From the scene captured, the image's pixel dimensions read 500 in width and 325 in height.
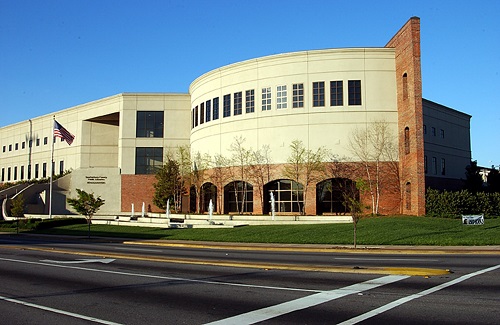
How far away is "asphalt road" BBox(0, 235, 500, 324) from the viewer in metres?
8.11

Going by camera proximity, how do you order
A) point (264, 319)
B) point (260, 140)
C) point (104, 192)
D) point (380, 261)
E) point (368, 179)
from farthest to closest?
point (104, 192)
point (260, 140)
point (368, 179)
point (380, 261)
point (264, 319)

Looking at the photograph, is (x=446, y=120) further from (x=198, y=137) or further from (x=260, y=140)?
(x=198, y=137)

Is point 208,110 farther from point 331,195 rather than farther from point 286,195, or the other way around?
point 331,195

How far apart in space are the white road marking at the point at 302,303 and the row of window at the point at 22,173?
2329 inches

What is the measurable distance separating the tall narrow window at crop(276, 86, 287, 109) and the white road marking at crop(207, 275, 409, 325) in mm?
31899

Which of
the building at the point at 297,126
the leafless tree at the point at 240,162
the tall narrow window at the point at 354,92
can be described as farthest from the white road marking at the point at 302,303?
the leafless tree at the point at 240,162

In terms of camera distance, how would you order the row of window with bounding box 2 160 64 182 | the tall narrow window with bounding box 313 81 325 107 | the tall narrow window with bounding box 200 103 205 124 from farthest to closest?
the row of window with bounding box 2 160 64 182
the tall narrow window with bounding box 200 103 205 124
the tall narrow window with bounding box 313 81 325 107

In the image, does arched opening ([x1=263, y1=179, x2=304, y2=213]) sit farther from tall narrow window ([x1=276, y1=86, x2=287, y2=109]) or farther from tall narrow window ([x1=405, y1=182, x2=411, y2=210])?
tall narrow window ([x1=405, y1=182, x2=411, y2=210])

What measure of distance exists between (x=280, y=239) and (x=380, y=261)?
1018 centimetres

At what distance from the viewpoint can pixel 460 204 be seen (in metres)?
34.2

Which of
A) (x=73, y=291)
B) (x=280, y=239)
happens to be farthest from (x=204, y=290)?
(x=280, y=239)

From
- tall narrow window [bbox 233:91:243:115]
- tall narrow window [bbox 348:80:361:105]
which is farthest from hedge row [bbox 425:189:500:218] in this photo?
tall narrow window [bbox 233:91:243:115]

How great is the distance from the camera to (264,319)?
7.88 m

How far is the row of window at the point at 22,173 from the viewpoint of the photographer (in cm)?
6819
